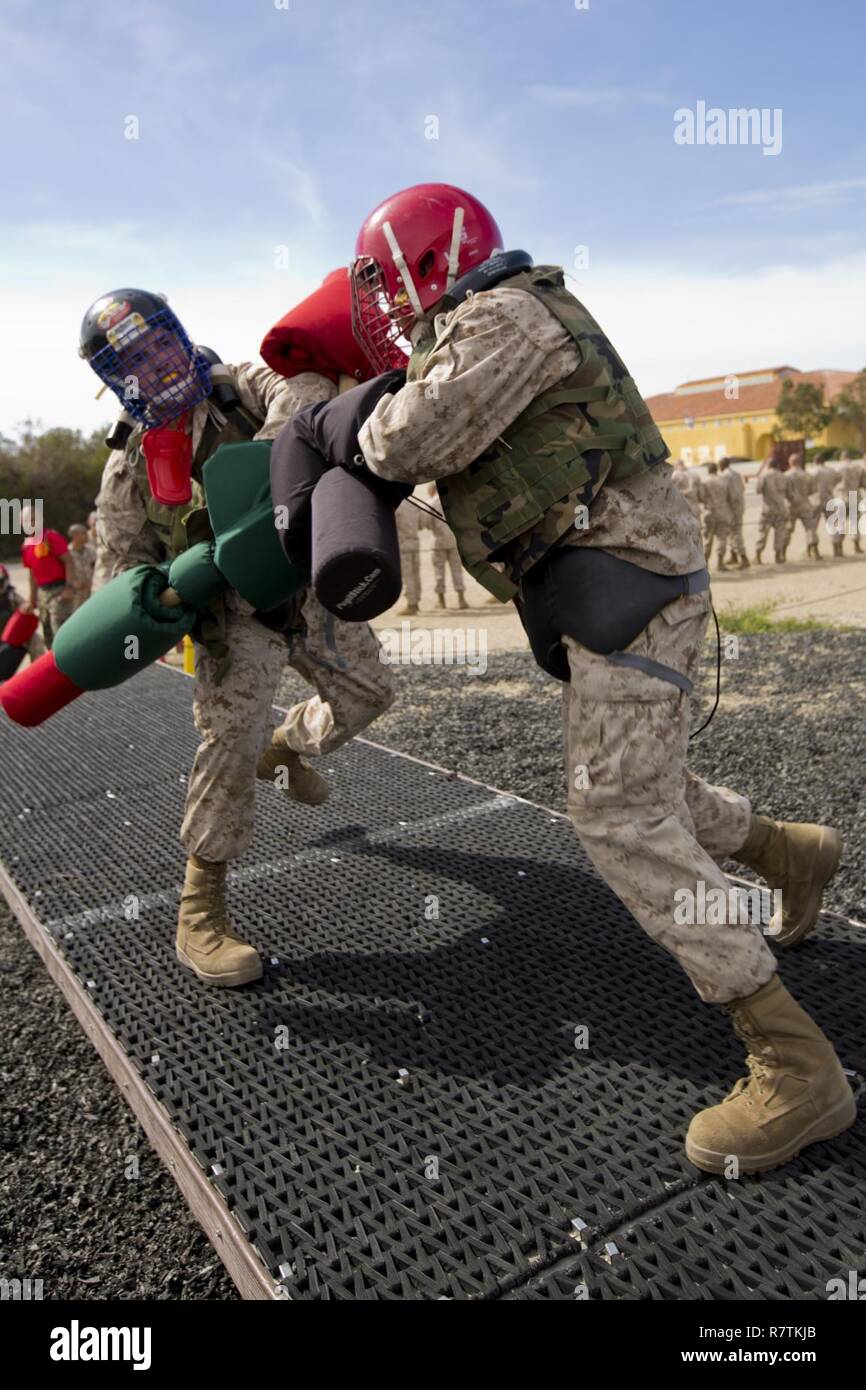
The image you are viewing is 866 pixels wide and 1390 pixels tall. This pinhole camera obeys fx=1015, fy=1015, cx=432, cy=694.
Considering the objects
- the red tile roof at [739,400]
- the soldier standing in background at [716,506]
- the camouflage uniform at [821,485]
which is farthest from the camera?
the red tile roof at [739,400]

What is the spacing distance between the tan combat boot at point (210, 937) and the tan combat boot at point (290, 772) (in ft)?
2.20

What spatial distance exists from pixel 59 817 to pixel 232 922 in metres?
1.74

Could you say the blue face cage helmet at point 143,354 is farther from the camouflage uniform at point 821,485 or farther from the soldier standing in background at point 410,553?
the camouflage uniform at point 821,485

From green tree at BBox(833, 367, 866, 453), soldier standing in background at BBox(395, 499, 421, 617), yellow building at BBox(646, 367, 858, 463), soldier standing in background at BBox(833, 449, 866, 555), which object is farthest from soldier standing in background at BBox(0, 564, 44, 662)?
green tree at BBox(833, 367, 866, 453)

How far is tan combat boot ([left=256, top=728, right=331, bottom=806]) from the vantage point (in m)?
3.82

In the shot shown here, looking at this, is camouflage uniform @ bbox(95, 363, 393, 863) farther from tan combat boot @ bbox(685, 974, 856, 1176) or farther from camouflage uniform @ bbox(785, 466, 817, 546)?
camouflage uniform @ bbox(785, 466, 817, 546)

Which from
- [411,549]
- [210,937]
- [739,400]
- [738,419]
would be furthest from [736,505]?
[739,400]

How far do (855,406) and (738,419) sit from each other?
7572 millimetres

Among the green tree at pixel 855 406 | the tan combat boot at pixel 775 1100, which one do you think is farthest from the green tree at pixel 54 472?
the green tree at pixel 855 406

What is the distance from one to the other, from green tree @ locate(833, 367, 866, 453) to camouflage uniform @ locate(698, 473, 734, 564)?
5177 cm

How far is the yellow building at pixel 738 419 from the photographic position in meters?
65.8

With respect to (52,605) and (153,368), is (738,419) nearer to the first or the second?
(52,605)

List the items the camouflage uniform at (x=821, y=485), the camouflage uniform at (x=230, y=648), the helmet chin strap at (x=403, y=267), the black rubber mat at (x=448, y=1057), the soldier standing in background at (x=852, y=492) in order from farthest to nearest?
1. the soldier standing in background at (x=852, y=492)
2. the camouflage uniform at (x=821, y=485)
3. the camouflage uniform at (x=230, y=648)
4. the helmet chin strap at (x=403, y=267)
5. the black rubber mat at (x=448, y=1057)

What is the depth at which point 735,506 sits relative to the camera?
55.6 feet
